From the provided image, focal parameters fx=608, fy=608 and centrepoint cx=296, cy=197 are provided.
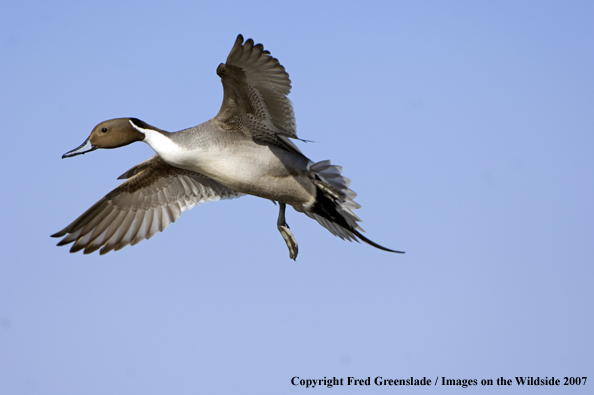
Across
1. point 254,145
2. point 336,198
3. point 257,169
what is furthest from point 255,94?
point 336,198

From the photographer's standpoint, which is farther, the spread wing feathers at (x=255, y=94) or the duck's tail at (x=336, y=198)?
the duck's tail at (x=336, y=198)

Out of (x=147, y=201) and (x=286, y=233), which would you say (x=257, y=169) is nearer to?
(x=286, y=233)

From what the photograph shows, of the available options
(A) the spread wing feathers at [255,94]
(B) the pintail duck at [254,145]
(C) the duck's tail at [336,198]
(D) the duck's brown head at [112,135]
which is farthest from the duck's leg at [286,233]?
(D) the duck's brown head at [112,135]

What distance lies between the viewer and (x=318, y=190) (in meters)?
5.80

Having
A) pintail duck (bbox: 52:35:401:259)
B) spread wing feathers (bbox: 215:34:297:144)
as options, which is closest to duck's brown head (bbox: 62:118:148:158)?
pintail duck (bbox: 52:35:401:259)

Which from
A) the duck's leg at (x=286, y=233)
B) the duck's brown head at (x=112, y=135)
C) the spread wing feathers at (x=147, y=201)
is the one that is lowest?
the duck's leg at (x=286, y=233)

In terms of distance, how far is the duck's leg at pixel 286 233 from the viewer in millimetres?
6269

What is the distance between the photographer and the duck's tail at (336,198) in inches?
225

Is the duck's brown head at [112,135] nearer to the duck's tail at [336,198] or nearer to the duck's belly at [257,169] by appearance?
the duck's belly at [257,169]

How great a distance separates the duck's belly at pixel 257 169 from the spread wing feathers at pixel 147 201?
1.37 meters

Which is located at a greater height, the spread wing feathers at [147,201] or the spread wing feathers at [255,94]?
the spread wing feathers at [255,94]

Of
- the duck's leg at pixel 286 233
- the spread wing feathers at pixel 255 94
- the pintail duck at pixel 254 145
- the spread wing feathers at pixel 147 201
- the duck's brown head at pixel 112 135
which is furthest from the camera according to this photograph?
the spread wing feathers at pixel 147 201

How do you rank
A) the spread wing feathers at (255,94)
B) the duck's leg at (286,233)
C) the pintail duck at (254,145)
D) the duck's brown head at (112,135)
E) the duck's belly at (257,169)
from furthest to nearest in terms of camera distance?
1. the duck's leg at (286,233)
2. the duck's brown head at (112,135)
3. the duck's belly at (257,169)
4. the pintail duck at (254,145)
5. the spread wing feathers at (255,94)

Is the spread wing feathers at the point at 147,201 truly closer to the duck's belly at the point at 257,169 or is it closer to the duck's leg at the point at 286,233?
the duck's leg at the point at 286,233
